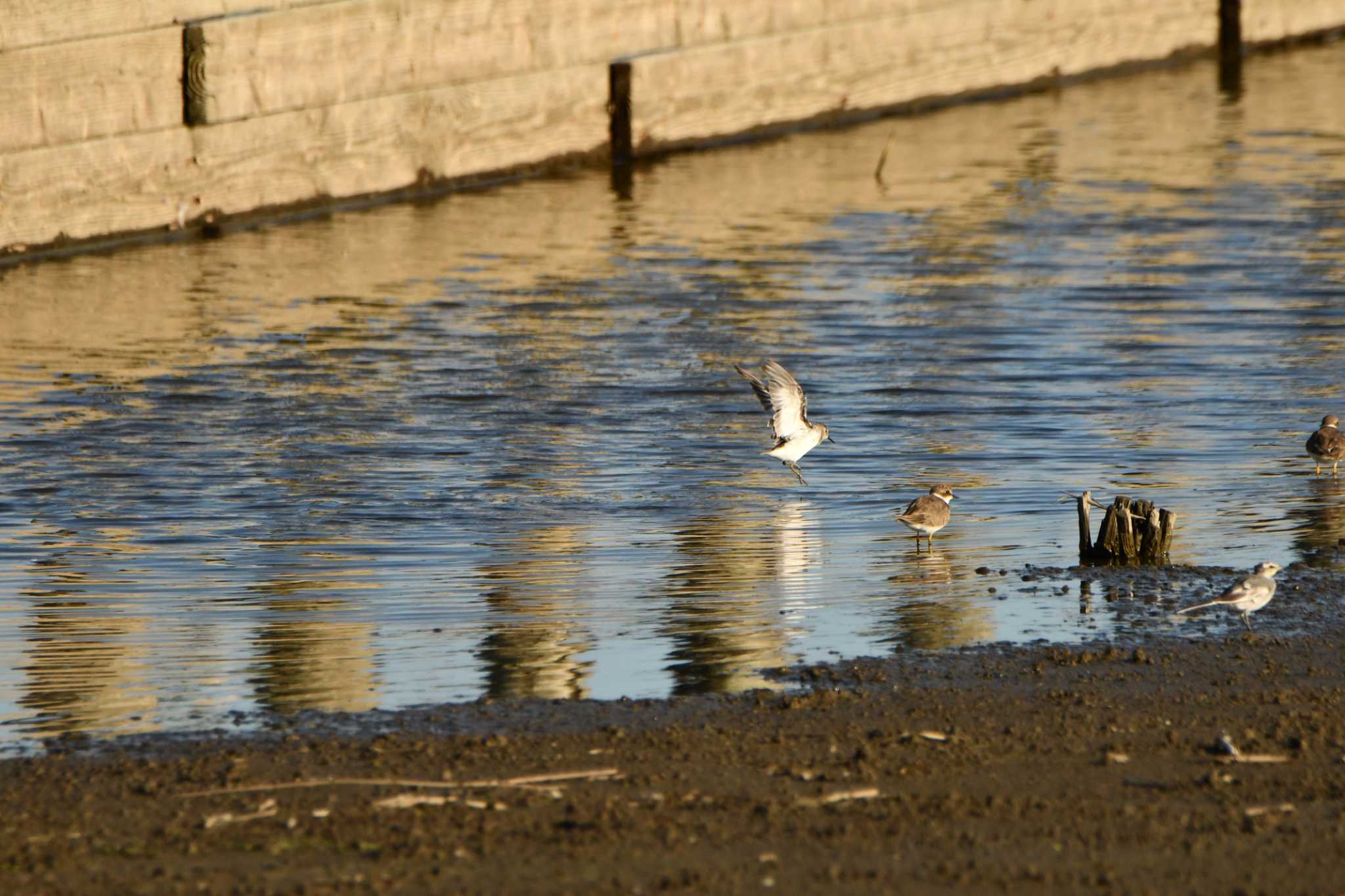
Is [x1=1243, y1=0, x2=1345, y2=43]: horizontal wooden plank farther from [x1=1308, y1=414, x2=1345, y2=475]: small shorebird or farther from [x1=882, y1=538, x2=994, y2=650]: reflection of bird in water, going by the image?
[x1=882, y1=538, x2=994, y2=650]: reflection of bird in water

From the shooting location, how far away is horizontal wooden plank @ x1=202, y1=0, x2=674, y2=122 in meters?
22.3

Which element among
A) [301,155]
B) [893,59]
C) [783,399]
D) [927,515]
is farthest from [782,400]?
[893,59]

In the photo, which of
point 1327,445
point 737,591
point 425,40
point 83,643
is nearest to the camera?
point 83,643

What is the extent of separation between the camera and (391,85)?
942 inches

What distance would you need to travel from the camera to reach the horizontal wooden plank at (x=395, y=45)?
22.3 metres

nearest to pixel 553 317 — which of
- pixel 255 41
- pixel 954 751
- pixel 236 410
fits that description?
pixel 236 410

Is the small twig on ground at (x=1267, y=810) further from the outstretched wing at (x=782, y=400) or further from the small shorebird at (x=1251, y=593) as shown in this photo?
the outstretched wing at (x=782, y=400)

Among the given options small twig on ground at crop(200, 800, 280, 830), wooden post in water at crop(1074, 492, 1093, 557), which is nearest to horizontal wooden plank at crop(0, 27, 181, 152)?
wooden post in water at crop(1074, 492, 1093, 557)

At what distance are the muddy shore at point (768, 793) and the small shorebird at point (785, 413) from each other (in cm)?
366

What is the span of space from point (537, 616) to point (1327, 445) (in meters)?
5.36

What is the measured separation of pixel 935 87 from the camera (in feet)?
102

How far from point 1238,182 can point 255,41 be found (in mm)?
11106

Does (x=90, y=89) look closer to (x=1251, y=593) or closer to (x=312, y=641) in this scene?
(x=312, y=641)

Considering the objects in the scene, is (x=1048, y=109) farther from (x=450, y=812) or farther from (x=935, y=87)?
(x=450, y=812)
